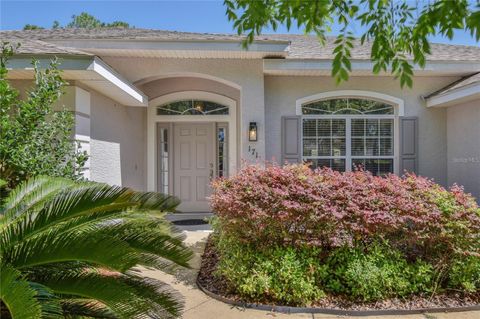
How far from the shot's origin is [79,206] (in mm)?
2811

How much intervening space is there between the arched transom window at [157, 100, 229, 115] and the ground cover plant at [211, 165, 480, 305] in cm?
489

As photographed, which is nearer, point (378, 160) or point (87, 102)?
point (87, 102)

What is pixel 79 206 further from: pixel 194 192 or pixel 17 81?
pixel 194 192

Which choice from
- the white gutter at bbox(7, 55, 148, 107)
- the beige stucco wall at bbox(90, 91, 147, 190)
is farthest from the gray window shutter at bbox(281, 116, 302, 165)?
the white gutter at bbox(7, 55, 148, 107)

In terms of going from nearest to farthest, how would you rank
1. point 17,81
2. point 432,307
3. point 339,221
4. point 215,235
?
point 432,307, point 339,221, point 215,235, point 17,81

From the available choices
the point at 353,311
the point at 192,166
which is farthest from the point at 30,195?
the point at 192,166

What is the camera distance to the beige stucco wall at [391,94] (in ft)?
28.6

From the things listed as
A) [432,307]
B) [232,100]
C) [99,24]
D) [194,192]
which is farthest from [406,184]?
[99,24]

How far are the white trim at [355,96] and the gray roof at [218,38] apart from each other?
2.88 ft

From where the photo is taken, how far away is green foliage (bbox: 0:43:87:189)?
4742 millimetres

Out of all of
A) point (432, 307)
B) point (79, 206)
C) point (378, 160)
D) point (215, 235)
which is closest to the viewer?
point (79, 206)

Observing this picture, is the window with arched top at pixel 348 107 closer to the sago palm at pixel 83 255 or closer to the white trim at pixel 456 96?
the white trim at pixel 456 96

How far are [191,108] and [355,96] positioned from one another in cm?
423

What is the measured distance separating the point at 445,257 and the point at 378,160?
467cm
